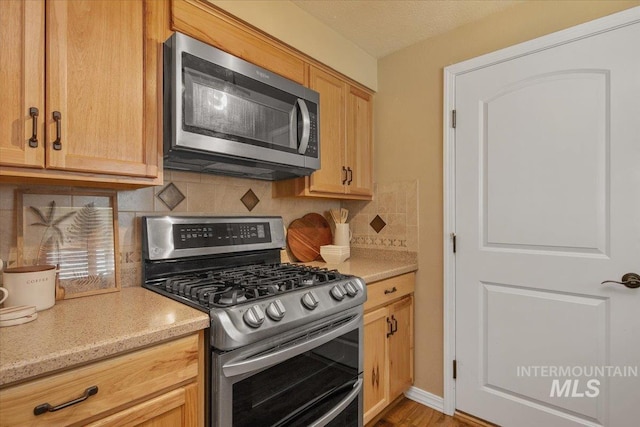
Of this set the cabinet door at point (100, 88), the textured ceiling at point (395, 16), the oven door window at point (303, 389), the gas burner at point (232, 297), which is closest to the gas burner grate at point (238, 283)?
the gas burner at point (232, 297)

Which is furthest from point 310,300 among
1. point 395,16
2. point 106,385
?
point 395,16

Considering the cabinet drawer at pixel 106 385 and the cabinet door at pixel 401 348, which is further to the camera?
the cabinet door at pixel 401 348

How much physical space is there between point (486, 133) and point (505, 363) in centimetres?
130

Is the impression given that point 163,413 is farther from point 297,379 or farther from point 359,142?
point 359,142

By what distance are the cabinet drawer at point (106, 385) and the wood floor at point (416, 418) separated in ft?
4.37

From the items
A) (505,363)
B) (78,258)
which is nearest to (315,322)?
(78,258)

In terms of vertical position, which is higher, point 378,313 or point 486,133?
point 486,133

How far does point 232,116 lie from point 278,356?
3.26 feet

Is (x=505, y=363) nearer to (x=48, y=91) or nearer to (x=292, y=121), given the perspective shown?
(x=292, y=121)

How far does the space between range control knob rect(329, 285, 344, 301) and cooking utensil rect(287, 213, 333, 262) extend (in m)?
0.75

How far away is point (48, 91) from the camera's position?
39.6 inches

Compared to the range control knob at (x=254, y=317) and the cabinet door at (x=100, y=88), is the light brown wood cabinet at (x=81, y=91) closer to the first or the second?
the cabinet door at (x=100, y=88)

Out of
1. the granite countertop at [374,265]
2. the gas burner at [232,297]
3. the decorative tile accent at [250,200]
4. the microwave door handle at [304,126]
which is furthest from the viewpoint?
the decorative tile accent at [250,200]

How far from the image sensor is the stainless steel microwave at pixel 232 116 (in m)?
1.27
